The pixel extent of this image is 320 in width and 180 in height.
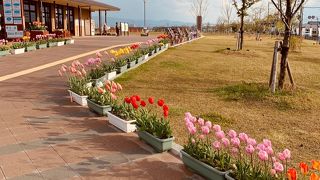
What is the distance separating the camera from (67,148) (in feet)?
14.4

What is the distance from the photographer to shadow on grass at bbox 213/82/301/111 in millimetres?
6973

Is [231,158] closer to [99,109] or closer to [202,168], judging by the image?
[202,168]

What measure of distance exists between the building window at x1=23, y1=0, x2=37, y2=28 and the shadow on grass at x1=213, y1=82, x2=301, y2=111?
20.0 meters

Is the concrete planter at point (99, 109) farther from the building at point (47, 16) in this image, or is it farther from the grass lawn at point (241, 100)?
the building at point (47, 16)

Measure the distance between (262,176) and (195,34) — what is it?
111ft

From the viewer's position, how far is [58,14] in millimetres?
29844

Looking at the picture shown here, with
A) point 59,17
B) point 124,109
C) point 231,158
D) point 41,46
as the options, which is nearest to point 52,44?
point 41,46

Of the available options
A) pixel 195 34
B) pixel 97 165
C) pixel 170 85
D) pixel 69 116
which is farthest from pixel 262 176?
pixel 195 34

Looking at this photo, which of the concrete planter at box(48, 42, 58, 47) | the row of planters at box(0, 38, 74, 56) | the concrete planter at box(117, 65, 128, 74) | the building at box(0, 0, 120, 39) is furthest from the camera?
the concrete planter at box(48, 42, 58, 47)

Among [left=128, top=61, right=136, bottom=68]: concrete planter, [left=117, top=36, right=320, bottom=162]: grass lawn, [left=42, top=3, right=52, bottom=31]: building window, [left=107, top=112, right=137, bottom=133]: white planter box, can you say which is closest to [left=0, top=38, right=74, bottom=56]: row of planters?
[left=128, top=61, right=136, bottom=68]: concrete planter

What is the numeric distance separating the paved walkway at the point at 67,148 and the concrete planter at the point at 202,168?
0.29ft

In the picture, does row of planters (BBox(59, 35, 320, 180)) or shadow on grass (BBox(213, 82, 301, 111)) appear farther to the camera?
shadow on grass (BBox(213, 82, 301, 111))

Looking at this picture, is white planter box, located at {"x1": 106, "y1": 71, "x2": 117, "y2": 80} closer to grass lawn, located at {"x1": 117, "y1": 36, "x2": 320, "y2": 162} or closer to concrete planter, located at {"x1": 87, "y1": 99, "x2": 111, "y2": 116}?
grass lawn, located at {"x1": 117, "y1": 36, "x2": 320, "y2": 162}

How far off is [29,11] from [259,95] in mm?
22093
